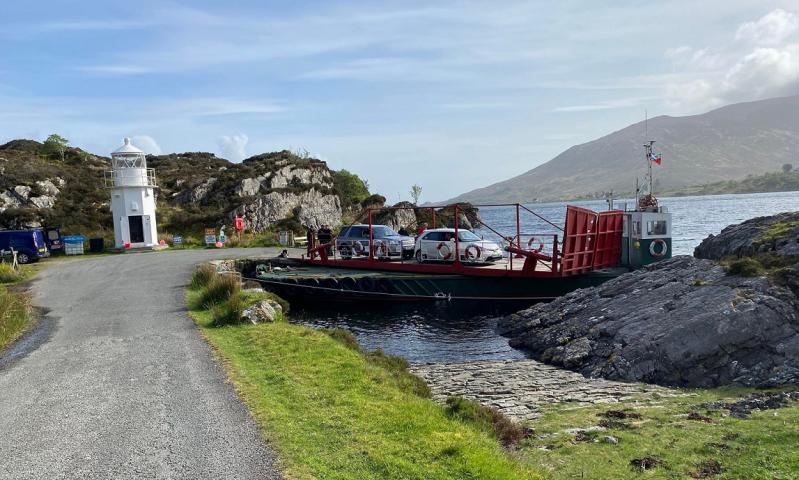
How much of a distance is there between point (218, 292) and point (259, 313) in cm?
354

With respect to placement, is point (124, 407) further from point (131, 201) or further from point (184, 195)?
point (184, 195)

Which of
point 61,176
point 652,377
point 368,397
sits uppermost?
point 61,176

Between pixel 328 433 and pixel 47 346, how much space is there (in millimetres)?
9704

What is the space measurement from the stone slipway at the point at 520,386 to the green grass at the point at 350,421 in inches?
78.4

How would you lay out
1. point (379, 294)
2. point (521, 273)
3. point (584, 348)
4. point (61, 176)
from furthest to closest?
point (61, 176) → point (379, 294) → point (521, 273) → point (584, 348)

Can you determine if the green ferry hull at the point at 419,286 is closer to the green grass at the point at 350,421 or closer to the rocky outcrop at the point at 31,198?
the green grass at the point at 350,421

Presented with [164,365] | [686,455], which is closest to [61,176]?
[164,365]

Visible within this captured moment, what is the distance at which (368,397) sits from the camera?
988cm

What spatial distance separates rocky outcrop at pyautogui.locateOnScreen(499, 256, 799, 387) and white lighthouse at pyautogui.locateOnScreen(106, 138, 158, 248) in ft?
103

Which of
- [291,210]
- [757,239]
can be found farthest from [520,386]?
[291,210]

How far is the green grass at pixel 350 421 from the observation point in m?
7.06

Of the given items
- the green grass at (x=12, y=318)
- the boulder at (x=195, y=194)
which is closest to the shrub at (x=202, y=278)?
the green grass at (x=12, y=318)

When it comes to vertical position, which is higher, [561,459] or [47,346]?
[47,346]

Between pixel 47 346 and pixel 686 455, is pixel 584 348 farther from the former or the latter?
pixel 47 346
